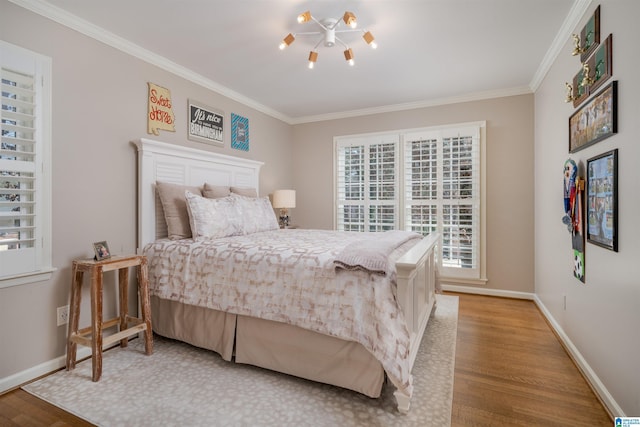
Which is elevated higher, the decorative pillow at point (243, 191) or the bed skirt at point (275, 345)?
the decorative pillow at point (243, 191)

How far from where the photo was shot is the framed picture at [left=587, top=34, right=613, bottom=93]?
1.73 meters

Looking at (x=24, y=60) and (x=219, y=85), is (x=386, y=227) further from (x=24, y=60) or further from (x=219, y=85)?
(x=24, y=60)

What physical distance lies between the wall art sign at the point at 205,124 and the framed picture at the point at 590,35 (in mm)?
3302

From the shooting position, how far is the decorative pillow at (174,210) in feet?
8.83

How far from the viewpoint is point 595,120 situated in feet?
6.21

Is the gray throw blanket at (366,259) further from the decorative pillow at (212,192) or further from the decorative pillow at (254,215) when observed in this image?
the decorative pillow at (212,192)

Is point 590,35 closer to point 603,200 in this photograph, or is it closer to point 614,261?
point 603,200

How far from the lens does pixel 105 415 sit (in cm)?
166

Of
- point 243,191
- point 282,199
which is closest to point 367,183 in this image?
point 282,199

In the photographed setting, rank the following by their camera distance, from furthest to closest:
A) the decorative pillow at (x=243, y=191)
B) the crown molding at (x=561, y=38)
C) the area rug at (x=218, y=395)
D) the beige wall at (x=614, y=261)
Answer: the decorative pillow at (x=243, y=191) < the crown molding at (x=561, y=38) < the area rug at (x=218, y=395) < the beige wall at (x=614, y=261)

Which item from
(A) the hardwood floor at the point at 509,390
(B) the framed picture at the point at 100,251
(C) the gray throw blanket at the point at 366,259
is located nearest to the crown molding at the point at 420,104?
(A) the hardwood floor at the point at 509,390

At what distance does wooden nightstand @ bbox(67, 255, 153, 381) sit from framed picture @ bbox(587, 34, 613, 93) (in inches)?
125

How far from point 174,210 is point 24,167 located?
99cm

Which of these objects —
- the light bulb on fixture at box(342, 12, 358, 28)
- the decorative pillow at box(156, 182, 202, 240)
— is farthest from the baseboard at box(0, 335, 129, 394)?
the light bulb on fixture at box(342, 12, 358, 28)
